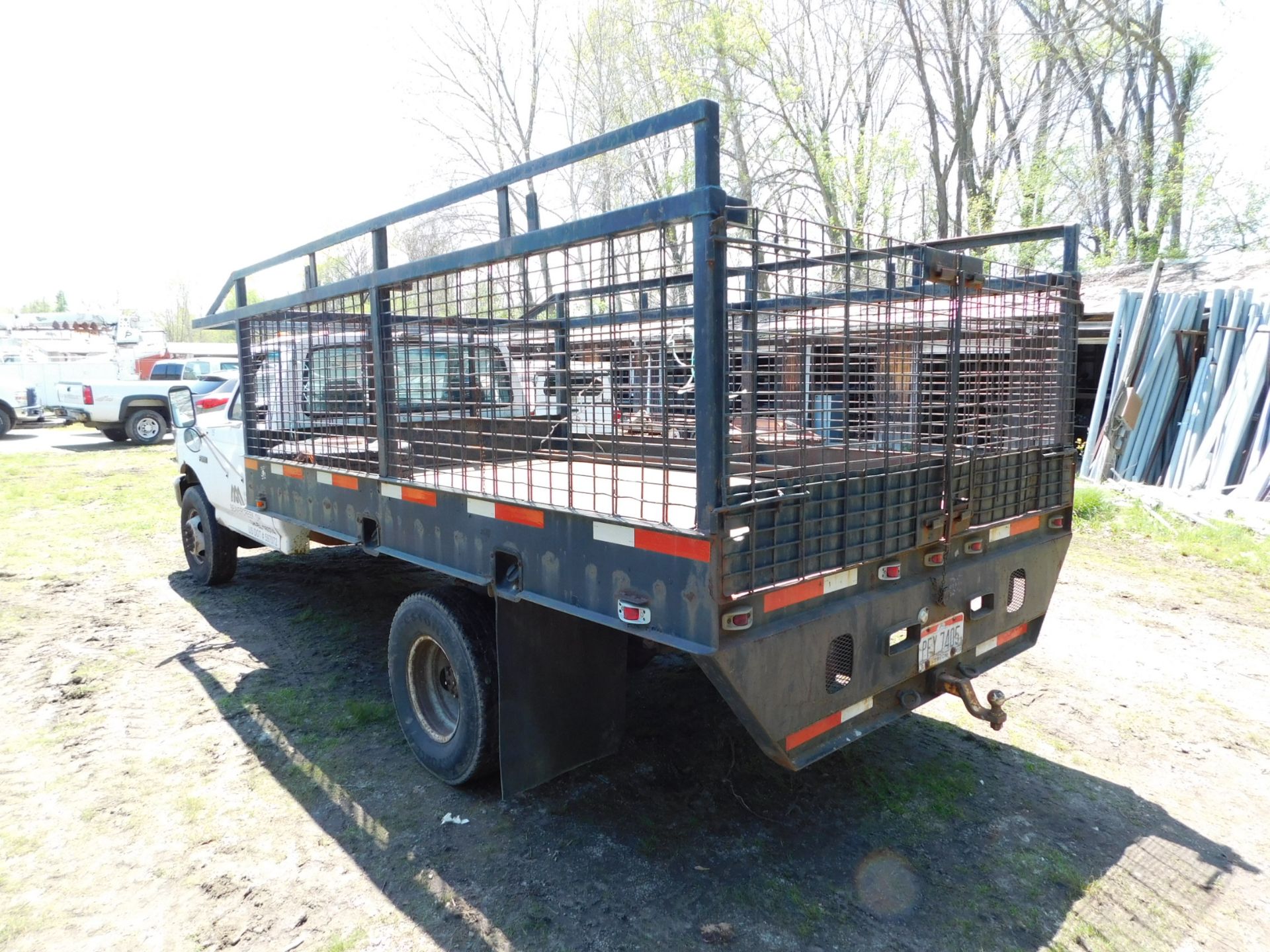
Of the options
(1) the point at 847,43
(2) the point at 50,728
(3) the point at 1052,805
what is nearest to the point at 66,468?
(2) the point at 50,728

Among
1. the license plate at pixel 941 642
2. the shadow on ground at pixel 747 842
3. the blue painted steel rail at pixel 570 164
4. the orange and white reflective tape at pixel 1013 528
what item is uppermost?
the blue painted steel rail at pixel 570 164

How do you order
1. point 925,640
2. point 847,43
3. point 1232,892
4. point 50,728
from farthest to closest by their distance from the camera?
point 847,43 < point 50,728 < point 925,640 < point 1232,892

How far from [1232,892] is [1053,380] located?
2.14m

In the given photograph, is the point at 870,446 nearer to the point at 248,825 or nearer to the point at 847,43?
the point at 248,825

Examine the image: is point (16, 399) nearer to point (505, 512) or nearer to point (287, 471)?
point (287, 471)

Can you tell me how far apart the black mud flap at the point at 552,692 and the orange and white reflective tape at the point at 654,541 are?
65 cm

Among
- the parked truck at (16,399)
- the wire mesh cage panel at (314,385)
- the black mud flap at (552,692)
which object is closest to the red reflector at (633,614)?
the black mud flap at (552,692)

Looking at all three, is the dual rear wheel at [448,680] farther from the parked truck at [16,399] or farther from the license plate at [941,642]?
the parked truck at [16,399]

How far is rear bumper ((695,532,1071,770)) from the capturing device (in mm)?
2512

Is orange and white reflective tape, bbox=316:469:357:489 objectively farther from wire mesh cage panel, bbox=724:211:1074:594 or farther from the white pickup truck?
the white pickup truck

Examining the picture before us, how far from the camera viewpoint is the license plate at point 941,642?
312 cm

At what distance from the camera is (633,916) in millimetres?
2697

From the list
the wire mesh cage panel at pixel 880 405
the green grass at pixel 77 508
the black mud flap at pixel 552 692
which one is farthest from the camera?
the green grass at pixel 77 508

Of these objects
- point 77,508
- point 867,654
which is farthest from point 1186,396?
point 77,508
